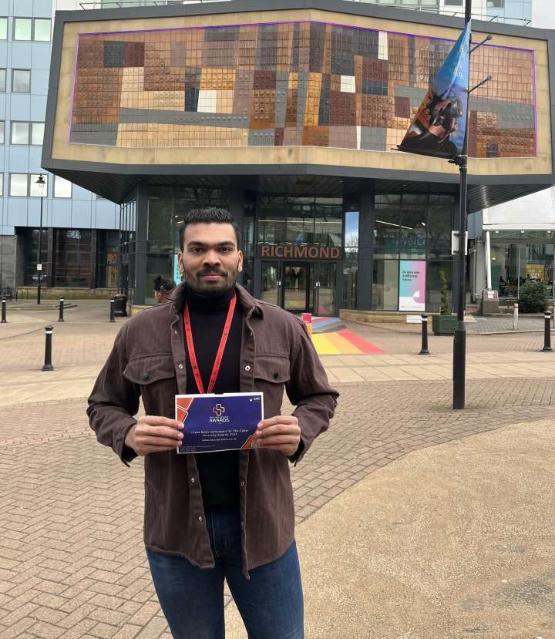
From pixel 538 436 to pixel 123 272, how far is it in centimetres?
2833

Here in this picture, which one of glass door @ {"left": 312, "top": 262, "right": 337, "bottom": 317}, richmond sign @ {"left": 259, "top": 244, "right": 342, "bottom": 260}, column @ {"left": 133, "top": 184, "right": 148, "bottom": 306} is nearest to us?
column @ {"left": 133, "top": 184, "right": 148, "bottom": 306}

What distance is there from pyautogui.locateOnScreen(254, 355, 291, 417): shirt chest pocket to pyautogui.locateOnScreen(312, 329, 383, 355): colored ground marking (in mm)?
13608

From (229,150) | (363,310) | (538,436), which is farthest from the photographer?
(363,310)

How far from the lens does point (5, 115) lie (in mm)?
45750

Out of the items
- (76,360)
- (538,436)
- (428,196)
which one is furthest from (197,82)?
(538,436)

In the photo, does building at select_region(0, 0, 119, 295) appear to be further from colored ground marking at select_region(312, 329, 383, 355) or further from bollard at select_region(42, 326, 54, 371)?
bollard at select_region(42, 326, 54, 371)

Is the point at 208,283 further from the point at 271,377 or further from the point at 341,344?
the point at 341,344

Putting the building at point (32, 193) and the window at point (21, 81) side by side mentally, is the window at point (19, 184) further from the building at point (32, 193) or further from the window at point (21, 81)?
the window at point (21, 81)

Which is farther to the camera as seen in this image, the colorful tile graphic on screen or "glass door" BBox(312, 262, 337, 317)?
"glass door" BBox(312, 262, 337, 317)

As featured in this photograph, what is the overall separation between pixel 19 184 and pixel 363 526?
4866 centimetres

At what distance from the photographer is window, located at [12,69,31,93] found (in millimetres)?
45656

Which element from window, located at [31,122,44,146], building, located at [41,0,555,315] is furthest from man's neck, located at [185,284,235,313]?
window, located at [31,122,44,146]

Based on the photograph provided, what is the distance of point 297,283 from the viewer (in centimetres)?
2838

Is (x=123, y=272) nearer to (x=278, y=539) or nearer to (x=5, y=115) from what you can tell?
(x=5, y=115)
